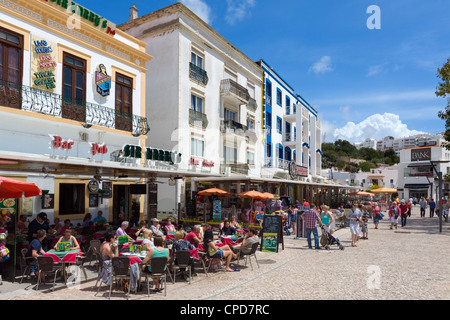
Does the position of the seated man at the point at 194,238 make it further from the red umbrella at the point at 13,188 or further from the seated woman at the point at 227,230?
the red umbrella at the point at 13,188

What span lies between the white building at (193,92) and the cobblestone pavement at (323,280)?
9.18 m

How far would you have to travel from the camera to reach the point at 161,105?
2181cm

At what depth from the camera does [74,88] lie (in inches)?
572

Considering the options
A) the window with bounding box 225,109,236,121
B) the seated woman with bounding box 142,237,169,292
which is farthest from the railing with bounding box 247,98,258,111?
the seated woman with bounding box 142,237,169,292

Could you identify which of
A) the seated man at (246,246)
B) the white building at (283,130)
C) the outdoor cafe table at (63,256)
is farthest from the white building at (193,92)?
the outdoor cafe table at (63,256)

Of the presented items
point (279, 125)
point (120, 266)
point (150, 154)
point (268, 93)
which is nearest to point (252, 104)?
point (268, 93)

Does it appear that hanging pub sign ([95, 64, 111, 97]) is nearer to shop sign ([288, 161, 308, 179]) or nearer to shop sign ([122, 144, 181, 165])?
shop sign ([122, 144, 181, 165])

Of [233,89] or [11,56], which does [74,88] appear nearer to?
[11,56]

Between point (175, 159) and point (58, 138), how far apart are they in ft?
25.2

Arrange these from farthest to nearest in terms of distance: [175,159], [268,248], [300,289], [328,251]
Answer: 1. [175,159]
2. [328,251]
3. [268,248]
4. [300,289]

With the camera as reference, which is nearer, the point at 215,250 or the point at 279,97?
the point at 215,250

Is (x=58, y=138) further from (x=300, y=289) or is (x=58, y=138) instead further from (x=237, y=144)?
(x=237, y=144)

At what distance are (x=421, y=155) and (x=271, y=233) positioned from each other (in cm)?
6585
